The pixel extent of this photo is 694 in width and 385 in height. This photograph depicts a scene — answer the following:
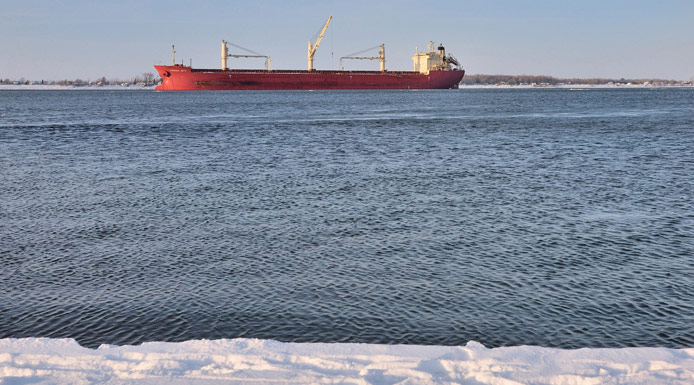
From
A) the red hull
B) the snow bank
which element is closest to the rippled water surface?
the snow bank

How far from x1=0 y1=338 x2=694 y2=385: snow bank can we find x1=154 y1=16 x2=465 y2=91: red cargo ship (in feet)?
458

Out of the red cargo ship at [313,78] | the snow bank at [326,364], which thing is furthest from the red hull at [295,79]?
the snow bank at [326,364]

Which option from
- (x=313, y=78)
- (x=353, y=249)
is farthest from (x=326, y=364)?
(x=313, y=78)

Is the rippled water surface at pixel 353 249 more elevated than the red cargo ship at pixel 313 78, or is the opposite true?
the red cargo ship at pixel 313 78

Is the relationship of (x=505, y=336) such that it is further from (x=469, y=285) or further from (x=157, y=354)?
(x=157, y=354)

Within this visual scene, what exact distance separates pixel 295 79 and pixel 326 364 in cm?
14780

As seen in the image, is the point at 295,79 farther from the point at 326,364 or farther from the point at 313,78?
the point at 326,364

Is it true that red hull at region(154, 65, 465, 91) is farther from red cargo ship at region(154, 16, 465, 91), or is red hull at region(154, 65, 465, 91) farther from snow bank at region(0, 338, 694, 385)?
snow bank at region(0, 338, 694, 385)

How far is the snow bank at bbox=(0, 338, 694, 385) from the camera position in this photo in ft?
27.7

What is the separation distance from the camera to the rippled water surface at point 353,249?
11.6 m

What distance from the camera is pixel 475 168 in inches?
1179

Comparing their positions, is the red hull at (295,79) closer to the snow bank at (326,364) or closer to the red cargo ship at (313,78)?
the red cargo ship at (313,78)

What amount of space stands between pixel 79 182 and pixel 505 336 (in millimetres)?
21322

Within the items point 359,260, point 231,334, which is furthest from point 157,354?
point 359,260
